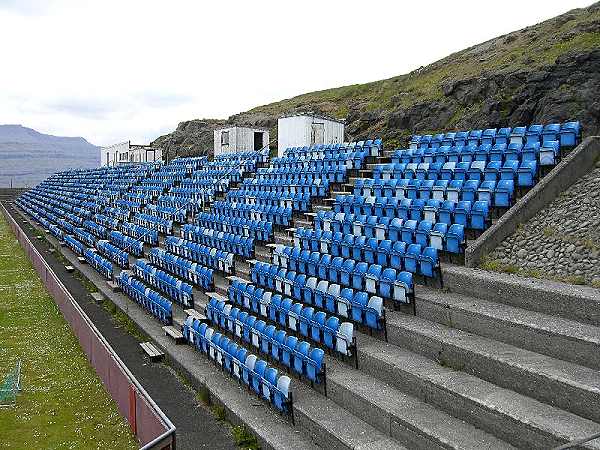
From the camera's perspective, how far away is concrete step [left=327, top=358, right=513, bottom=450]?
623 centimetres

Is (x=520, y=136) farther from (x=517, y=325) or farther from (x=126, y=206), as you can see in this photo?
(x=126, y=206)

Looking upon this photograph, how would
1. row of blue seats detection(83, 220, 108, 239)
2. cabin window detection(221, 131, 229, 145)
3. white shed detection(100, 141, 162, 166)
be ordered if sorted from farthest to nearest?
1. white shed detection(100, 141, 162, 166)
2. cabin window detection(221, 131, 229, 145)
3. row of blue seats detection(83, 220, 108, 239)

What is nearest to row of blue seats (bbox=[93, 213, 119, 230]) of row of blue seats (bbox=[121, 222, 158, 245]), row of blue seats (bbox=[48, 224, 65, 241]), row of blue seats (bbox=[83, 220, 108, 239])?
row of blue seats (bbox=[83, 220, 108, 239])

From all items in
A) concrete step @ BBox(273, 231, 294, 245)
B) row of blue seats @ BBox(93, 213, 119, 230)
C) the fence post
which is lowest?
the fence post

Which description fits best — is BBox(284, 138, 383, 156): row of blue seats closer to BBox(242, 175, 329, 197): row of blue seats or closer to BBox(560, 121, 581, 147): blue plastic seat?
BBox(242, 175, 329, 197): row of blue seats

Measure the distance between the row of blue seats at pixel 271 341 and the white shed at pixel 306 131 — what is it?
12.9 metres

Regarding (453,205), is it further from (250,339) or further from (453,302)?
(250,339)

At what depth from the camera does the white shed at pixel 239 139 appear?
30000 millimetres

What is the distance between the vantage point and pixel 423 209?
1131 cm

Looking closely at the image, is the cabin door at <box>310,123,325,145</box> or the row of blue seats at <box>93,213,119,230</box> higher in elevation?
the cabin door at <box>310,123,325,145</box>

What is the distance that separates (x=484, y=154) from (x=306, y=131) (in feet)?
41.0

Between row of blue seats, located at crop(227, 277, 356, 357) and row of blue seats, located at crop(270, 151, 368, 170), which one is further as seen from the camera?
row of blue seats, located at crop(270, 151, 368, 170)

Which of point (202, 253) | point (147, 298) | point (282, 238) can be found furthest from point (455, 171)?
point (147, 298)

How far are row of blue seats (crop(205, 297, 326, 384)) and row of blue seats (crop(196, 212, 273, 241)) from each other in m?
3.09
